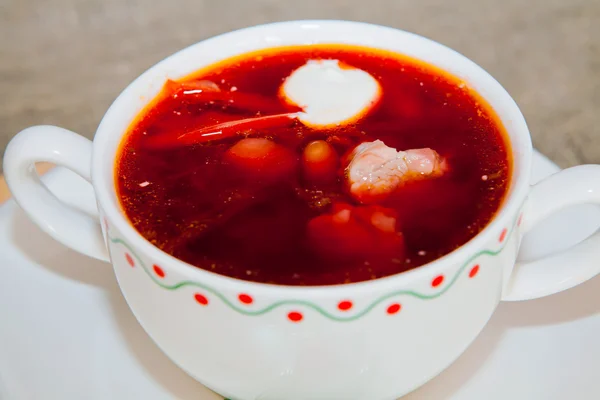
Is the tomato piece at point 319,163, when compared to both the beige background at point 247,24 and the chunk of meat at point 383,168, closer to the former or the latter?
the chunk of meat at point 383,168

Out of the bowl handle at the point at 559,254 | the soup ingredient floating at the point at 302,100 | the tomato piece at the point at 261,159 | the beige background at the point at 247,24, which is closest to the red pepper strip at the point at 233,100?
the soup ingredient floating at the point at 302,100

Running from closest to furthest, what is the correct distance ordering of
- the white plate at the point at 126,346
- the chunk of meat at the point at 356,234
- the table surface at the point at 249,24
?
the chunk of meat at the point at 356,234
the white plate at the point at 126,346
the table surface at the point at 249,24

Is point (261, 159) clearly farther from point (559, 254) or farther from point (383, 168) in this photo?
point (559, 254)

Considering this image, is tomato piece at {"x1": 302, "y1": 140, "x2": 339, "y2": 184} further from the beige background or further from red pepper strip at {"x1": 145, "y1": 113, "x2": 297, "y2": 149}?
the beige background

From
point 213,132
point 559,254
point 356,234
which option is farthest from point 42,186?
point 559,254

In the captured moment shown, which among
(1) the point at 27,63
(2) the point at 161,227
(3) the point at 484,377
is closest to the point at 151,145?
(2) the point at 161,227

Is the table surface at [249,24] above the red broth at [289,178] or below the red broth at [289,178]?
below

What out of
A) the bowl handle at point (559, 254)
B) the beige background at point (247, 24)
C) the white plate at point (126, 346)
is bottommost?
the beige background at point (247, 24)
